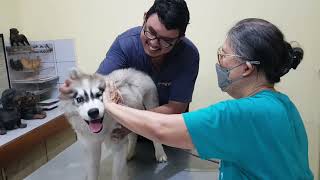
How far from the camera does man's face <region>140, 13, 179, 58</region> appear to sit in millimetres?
1016

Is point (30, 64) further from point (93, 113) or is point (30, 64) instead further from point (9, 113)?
point (93, 113)

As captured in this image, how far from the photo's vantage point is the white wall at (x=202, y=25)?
5.46 ft

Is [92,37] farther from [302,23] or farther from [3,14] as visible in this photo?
[302,23]

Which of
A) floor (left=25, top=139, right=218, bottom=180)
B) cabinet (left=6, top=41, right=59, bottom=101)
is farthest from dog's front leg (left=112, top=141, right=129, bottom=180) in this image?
cabinet (left=6, top=41, right=59, bottom=101)

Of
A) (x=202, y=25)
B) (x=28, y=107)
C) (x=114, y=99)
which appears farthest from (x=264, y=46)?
(x=28, y=107)

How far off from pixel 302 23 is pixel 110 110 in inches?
48.9

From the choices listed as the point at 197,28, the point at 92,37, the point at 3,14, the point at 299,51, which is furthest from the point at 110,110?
the point at 3,14

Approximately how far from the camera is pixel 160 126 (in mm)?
762

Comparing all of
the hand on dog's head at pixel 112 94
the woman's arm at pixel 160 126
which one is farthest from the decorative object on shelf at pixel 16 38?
the woman's arm at pixel 160 126

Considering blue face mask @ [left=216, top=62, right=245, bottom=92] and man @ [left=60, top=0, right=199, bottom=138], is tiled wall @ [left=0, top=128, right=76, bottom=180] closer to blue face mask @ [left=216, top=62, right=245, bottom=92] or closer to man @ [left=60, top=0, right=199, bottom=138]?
man @ [left=60, top=0, right=199, bottom=138]

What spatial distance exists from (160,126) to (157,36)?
38 centimetres

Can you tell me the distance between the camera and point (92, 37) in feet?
6.43

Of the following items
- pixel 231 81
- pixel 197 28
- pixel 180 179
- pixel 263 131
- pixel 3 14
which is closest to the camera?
pixel 263 131

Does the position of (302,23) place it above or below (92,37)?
above
